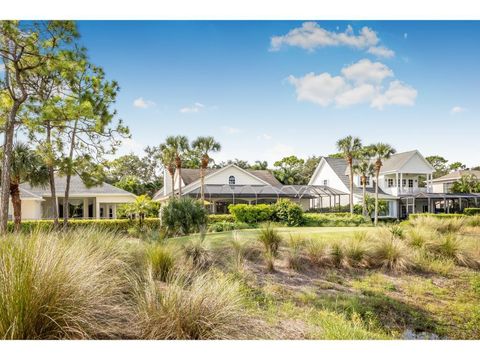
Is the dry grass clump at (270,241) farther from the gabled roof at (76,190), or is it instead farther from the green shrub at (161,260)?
the gabled roof at (76,190)

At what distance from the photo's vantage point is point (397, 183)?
25438 millimetres

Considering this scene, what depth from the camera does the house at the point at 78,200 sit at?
19.4 m

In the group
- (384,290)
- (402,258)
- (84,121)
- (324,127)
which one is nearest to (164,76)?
(84,121)

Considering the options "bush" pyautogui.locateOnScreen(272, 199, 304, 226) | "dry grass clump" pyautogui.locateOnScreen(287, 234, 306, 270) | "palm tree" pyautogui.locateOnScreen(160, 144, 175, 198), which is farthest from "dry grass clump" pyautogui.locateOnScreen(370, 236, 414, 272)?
"palm tree" pyautogui.locateOnScreen(160, 144, 175, 198)

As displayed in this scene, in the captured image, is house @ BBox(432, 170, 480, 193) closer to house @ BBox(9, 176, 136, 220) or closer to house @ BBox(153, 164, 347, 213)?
house @ BBox(153, 164, 347, 213)

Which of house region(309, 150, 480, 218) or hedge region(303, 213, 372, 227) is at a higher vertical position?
house region(309, 150, 480, 218)

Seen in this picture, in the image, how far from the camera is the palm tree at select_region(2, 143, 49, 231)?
12.8m

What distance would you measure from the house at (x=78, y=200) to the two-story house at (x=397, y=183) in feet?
46.7

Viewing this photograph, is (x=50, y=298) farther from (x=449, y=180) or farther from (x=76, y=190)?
(x=449, y=180)

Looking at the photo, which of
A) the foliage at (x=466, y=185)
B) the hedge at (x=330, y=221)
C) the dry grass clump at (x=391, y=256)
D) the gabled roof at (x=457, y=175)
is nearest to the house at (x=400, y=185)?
the foliage at (x=466, y=185)

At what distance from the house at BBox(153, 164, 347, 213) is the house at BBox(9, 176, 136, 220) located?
3.30 meters

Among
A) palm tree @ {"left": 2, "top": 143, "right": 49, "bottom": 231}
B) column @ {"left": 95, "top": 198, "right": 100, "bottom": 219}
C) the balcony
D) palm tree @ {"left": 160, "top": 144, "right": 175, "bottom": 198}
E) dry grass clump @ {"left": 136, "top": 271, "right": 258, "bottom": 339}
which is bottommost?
dry grass clump @ {"left": 136, "top": 271, "right": 258, "bottom": 339}

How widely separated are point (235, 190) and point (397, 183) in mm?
11709
